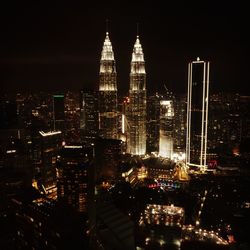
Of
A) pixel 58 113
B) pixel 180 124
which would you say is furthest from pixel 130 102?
pixel 58 113

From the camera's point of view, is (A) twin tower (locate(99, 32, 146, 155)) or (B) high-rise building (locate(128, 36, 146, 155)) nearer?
(A) twin tower (locate(99, 32, 146, 155))

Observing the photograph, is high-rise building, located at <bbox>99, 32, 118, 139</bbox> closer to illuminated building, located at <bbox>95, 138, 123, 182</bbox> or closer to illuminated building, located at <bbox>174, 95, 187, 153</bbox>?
illuminated building, located at <bbox>174, 95, 187, 153</bbox>

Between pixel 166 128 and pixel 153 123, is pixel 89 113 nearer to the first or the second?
pixel 153 123

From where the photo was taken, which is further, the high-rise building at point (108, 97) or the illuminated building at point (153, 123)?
the illuminated building at point (153, 123)

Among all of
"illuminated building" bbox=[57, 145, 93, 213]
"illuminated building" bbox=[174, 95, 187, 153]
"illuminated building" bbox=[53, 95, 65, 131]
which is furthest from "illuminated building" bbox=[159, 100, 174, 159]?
"illuminated building" bbox=[57, 145, 93, 213]

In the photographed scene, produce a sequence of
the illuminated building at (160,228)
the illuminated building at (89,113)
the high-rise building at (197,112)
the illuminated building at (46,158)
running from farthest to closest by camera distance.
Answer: the illuminated building at (89,113) < the high-rise building at (197,112) < the illuminated building at (46,158) < the illuminated building at (160,228)

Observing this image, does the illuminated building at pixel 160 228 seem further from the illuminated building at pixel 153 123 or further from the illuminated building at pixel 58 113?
the illuminated building at pixel 153 123

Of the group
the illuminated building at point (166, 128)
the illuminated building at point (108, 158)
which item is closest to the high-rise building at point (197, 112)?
the illuminated building at point (166, 128)
